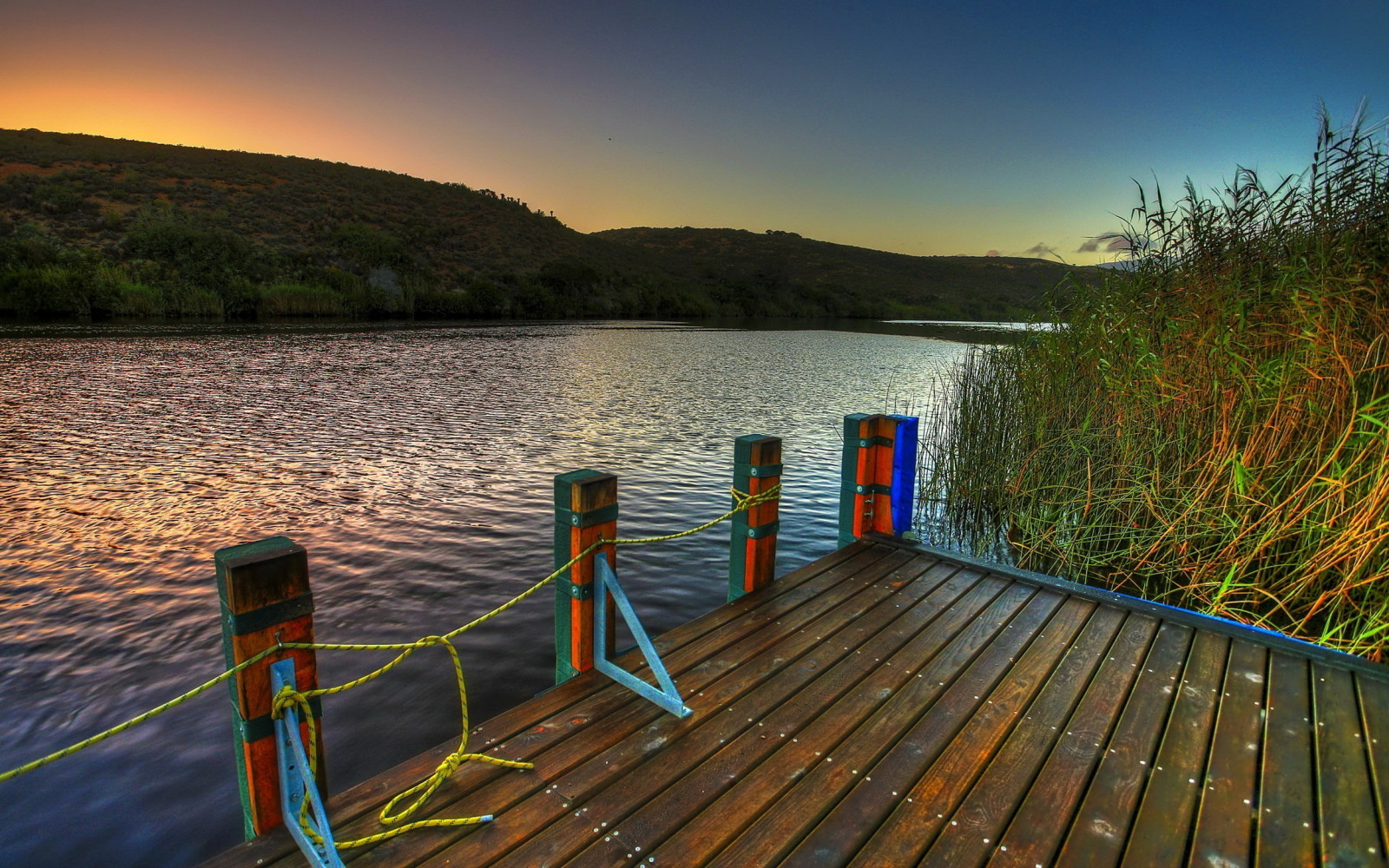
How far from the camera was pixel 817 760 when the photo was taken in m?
2.49

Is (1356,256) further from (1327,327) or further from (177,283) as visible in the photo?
(177,283)

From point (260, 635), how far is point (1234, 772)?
11.0ft

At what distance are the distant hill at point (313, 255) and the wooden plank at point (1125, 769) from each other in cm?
507

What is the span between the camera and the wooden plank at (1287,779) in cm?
205

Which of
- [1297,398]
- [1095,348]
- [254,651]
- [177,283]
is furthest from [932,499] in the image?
[177,283]

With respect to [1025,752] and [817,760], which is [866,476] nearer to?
[1025,752]

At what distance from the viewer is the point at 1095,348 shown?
624 centimetres

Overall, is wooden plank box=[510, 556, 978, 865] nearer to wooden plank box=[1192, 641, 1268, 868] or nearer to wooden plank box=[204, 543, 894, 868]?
wooden plank box=[204, 543, 894, 868]

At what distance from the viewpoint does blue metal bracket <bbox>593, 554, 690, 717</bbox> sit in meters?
2.82

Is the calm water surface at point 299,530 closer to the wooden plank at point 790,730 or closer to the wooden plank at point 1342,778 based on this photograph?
the wooden plank at point 790,730

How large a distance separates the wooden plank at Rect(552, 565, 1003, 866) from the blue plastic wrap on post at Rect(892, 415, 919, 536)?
39.0 inches

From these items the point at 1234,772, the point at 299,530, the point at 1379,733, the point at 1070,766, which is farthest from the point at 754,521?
the point at 299,530

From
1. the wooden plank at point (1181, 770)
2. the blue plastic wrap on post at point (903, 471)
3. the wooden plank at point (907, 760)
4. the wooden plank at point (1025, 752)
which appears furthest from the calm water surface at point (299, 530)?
the wooden plank at point (1181, 770)

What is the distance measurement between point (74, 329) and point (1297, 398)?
36942 mm
